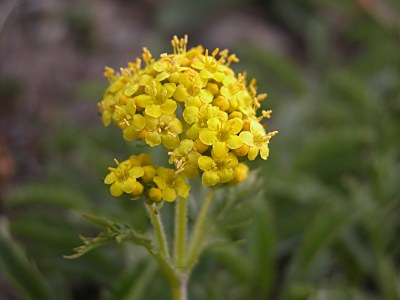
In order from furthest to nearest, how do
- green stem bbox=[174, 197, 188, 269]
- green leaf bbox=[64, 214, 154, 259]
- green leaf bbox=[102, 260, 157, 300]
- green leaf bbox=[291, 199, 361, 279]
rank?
green leaf bbox=[291, 199, 361, 279] → green leaf bbox=[102, 260, 157, 300] → green stem bbox=[174, 197, 188, 269] → green leaf bbox=[64, 214, 154, 259]

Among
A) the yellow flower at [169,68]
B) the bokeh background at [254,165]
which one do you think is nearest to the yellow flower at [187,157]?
the yellow flower at [169,68]

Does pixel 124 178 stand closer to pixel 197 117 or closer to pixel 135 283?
pixel 197 117

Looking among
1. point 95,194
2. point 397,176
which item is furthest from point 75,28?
point 397,176

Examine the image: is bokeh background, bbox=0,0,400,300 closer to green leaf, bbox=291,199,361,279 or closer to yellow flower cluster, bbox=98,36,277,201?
green leaf, bbox=291,199,361,279

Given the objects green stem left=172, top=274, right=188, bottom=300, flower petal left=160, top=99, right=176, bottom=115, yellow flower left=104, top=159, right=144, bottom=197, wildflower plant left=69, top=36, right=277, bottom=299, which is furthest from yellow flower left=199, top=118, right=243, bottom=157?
green stem left=172, top=274, right=188, bottom=300

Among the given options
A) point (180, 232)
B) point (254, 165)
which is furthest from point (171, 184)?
point (254, 165)

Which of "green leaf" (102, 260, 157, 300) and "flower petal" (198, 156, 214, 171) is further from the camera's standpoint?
"green leaf" (102, 260, 157, 300)

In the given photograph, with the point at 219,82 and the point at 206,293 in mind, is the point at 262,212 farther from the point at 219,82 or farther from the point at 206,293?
the point at 219,82
